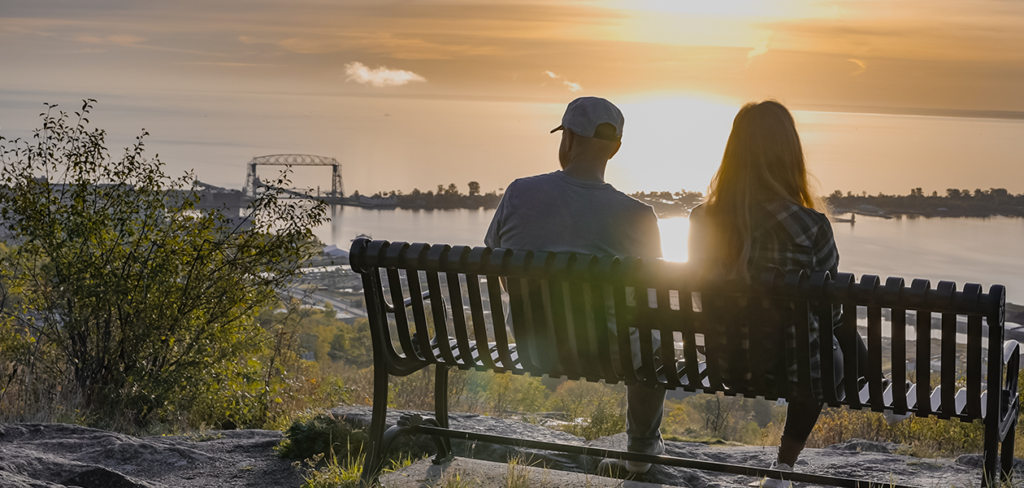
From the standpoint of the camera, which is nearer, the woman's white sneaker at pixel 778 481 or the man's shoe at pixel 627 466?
the woman's white sneaker at pixel 778 481

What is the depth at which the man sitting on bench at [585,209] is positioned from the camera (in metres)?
3.17

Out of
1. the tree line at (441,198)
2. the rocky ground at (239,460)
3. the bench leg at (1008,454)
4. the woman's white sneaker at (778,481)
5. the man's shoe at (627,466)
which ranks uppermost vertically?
the tree line at (441,198)

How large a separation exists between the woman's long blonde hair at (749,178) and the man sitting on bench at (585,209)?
0.32 m

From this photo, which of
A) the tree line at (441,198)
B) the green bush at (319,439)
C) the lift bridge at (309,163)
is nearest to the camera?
the green bush at (319,439)

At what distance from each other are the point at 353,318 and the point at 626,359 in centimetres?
5696

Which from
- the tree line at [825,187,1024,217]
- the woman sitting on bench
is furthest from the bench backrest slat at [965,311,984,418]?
the tree line at [825,187,1024,217]

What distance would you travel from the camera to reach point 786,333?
2697 mm

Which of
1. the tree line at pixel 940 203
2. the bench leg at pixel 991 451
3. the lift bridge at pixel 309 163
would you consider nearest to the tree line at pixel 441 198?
the lift bridge at pixel 309 163

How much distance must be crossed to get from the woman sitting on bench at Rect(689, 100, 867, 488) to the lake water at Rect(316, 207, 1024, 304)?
66105mm

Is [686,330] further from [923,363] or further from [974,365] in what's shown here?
[974,365]

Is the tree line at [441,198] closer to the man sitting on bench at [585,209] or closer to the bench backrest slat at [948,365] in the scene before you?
the man sitting on bench at [585,209]

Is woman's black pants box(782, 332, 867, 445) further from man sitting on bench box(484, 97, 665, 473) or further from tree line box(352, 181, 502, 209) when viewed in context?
tree line box(352, 181, 502, 209)

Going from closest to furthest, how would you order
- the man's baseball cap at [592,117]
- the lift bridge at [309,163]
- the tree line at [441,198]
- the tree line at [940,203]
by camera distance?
the man's baseball cap at [592,117] → the lift bridge at [309,163] → the tree line at [940,203] → the tree line at [441,198]

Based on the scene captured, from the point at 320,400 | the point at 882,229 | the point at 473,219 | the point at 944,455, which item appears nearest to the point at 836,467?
the point at 944,455
